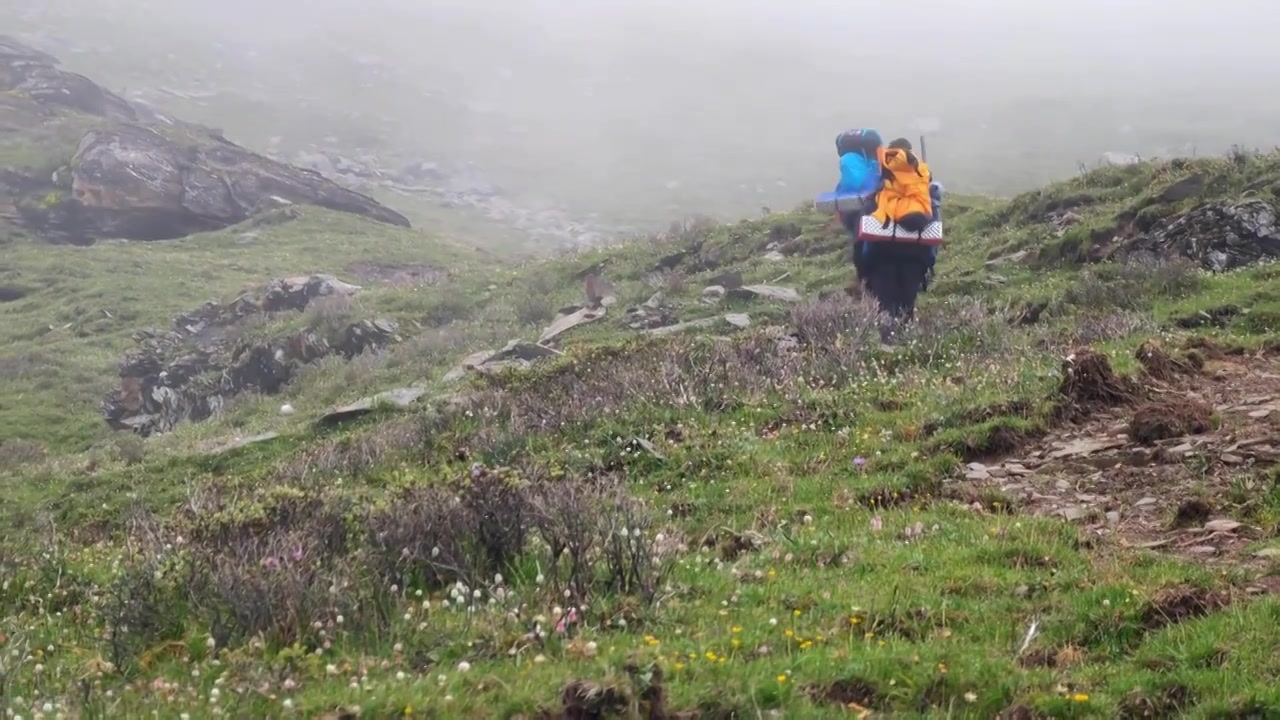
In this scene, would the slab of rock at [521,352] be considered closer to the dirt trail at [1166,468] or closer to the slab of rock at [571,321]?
the slab of rock at [571,321]

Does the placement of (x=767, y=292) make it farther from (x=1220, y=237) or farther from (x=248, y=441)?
(x=248, y=441)

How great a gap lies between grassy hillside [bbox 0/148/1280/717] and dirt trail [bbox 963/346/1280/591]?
3cm

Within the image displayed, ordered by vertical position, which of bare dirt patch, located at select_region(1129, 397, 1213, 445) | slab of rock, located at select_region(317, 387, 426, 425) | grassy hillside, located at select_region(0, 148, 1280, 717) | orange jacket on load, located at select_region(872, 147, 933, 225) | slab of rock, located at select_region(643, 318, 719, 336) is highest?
orange jacket on load, located at select_region(872, 147, 933, 225)

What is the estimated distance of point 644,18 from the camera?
527 feet

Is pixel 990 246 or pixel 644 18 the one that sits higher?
pixel 644 18

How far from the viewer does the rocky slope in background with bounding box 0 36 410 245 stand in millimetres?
48094

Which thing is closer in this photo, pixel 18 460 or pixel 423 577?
pixel 423 577

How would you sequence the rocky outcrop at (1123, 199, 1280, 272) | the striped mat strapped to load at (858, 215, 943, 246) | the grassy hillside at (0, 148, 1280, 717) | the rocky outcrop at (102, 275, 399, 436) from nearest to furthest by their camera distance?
1. the grassy hillside at (0, 148, 1280, 717)
2. the striped mat strapped to load at (858, 215, 943, 246)
3. the rocky outcrop at (1123, 199, 1280, 272)
4. the rocky outcrop at (102, 275, 399, 436)

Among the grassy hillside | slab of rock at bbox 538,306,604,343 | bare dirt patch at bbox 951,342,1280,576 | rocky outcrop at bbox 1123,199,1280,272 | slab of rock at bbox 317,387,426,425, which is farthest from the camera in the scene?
slab of rock at bbox 538,306,604,343

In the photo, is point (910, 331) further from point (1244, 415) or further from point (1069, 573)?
→ point (1069, 573)

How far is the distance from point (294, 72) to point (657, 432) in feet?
385

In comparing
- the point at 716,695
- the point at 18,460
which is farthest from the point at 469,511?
the point at 18,460

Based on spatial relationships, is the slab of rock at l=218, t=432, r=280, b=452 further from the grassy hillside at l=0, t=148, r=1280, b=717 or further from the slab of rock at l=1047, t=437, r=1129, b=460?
the slab of rock at l=1047, t=437, r=1129, b=460

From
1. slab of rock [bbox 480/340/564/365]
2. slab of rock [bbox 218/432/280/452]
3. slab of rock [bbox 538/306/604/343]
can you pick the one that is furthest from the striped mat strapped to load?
slab of rock [bbox 218/432/280/452]
